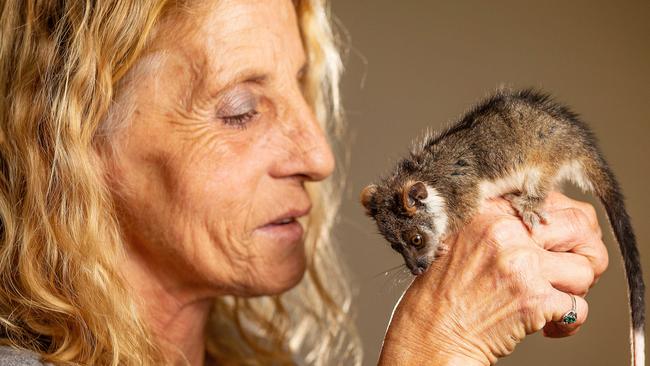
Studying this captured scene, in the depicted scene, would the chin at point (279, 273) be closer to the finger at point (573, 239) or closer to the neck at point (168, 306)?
the neck at point (168, 306)

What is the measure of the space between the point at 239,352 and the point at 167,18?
1.29 metres

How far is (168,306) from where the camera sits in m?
2.50

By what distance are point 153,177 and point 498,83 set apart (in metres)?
1.83

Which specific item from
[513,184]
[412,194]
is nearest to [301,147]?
[412,194]

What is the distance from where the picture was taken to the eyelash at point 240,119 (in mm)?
2289

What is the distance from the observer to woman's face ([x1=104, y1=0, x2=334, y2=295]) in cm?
224

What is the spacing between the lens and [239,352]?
300 centimetres

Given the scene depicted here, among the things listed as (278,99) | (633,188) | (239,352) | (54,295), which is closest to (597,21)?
(633,188)

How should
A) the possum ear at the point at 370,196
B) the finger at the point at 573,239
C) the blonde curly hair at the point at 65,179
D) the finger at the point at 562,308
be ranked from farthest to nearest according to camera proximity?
the possum ear at the point at 370,196 < the blonde curly hair at the point at 65,179 < the finger at the point at 573,239 < the finger at the point at 562,308

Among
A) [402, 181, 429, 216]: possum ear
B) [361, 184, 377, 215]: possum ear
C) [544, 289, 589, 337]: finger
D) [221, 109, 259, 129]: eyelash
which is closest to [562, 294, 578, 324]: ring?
[544, 289, 589, 337]: finger

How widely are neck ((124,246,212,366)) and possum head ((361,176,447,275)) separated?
60cm

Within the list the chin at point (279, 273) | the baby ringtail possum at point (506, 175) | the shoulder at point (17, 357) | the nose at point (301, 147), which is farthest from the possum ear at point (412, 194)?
the shoulder at point (17, 357)

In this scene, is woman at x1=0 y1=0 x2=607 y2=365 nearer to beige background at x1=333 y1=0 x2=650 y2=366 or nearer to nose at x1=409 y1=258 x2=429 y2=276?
nose at x1=409 y1=258 x2=429 y2=276

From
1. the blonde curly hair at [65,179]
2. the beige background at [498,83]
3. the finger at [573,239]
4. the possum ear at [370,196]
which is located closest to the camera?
the finger at [573,239]
